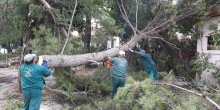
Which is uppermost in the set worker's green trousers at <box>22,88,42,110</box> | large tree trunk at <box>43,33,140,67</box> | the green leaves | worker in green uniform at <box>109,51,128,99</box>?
the green leaves

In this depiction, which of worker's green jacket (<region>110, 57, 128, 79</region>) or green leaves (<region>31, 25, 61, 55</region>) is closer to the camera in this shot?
worker's green jacket (<region>110, 57, 128, 79</region>)

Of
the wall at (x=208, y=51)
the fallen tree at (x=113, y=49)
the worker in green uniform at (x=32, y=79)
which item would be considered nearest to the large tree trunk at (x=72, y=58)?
the fallen tree at (x=113, y=49)

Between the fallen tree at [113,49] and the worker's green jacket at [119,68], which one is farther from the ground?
the fallen tree at [113,49]

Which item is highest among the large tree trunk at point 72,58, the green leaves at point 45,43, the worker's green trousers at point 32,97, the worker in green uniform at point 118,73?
the green leaves at point 45,43

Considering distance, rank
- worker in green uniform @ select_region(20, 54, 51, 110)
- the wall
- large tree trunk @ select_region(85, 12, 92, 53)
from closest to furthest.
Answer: worker in green uniform @ select_region(20, 54, 51, 110) < large tree trunk @ select_region(85, 12, 92, 53) < the wall

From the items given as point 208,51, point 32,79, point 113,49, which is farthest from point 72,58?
point 208,51

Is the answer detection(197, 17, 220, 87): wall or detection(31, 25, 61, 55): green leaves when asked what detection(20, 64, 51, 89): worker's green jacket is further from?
detection(197, 17, 220, 87): wall

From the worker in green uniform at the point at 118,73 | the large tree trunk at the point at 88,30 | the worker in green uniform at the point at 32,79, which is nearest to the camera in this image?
the worker in green uniform at the point at 32,79

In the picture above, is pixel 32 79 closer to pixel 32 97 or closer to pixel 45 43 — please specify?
pixel 32 97

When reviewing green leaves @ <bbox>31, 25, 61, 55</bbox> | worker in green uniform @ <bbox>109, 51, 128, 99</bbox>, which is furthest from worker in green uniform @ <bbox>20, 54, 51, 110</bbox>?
worker in green uniform @ <bbox>109, 51, 128, 99</bbox>

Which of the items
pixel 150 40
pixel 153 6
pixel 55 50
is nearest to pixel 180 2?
pixel 153 6

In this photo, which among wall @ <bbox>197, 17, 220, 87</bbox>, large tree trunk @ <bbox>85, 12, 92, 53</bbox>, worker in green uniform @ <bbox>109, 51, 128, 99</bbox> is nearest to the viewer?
worker in green uniform @ <bbox>109, 51, 128, 99</bbox>

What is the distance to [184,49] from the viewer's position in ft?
42.7

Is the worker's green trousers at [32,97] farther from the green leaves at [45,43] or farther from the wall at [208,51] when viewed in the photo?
the wall at [208,51]
